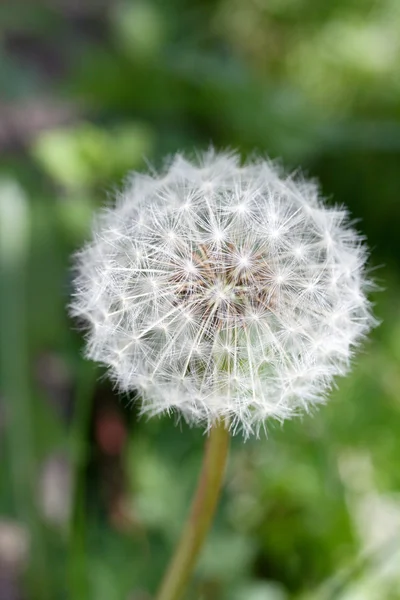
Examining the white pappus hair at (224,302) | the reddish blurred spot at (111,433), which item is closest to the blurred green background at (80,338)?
the reddish blurred spot at (111,433)

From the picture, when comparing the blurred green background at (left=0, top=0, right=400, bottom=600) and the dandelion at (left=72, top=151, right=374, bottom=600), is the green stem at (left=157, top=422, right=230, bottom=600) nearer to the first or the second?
the dandelion at (left=72, top=151, right=374, bottom=600)

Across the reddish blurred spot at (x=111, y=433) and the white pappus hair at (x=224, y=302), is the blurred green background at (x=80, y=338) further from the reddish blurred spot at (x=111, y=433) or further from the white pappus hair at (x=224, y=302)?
the white pappus hair at (x=224, y=302)

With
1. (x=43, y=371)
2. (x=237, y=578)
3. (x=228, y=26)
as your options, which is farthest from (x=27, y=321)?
(x=228, y=26)

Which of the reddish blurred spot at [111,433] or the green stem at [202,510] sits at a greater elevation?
the reddish blurred spot at [111,433]

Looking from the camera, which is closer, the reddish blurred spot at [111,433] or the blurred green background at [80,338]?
the blurred green background at [80,338]

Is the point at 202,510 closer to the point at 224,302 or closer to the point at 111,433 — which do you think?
the point at 224,302

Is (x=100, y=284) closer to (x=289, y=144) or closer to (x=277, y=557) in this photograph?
(x=277, y=557)

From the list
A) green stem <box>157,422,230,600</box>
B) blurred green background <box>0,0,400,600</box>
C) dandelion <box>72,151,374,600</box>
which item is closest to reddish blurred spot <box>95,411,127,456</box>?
blurred green background <box>0,0,400,600</box>
